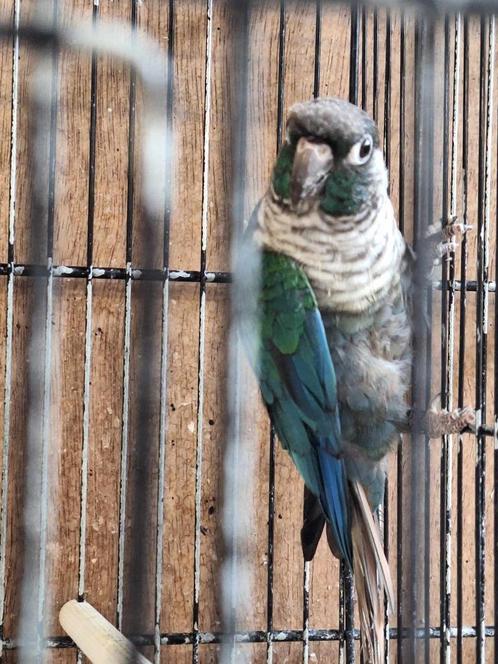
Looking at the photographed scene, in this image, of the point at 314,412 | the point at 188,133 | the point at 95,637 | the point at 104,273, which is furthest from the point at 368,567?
the point at 188,133

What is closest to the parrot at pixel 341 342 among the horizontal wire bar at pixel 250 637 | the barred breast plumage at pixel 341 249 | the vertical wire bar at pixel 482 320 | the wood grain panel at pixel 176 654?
the barred breast plumage at pixel 341 249

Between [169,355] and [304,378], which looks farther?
[169,355]

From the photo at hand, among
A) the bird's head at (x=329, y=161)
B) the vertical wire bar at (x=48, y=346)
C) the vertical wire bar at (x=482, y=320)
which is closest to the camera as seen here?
the bird's head at (x=329, y=161)

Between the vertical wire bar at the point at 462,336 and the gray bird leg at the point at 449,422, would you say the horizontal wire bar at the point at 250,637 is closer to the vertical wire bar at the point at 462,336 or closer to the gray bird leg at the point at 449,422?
the vertical wire bar at the point at 462,336

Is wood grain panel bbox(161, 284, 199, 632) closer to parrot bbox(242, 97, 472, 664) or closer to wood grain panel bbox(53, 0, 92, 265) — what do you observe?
wood grain panel bbox(53, 0, 92, 265)

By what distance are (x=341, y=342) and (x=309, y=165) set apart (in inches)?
7.4

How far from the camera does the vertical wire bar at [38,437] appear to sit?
2.88 ft

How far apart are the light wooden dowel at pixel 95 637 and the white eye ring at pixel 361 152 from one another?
15.9 inches

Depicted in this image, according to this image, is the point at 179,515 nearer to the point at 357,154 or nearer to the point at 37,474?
the point at 37,474

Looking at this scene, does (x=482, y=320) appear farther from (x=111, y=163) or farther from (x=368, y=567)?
(x=111, y=163)

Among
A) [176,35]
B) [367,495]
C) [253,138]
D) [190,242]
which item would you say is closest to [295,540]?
[367,495]

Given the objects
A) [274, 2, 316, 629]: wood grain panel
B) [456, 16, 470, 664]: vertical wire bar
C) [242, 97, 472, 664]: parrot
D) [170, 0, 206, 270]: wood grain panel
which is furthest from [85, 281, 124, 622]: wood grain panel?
[456, 16, 470, 664]: vertical wire bar

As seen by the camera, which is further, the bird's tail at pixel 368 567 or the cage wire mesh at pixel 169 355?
the cage wire mesh at pixel 169 355

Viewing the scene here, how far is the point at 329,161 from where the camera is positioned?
56 centimetres
